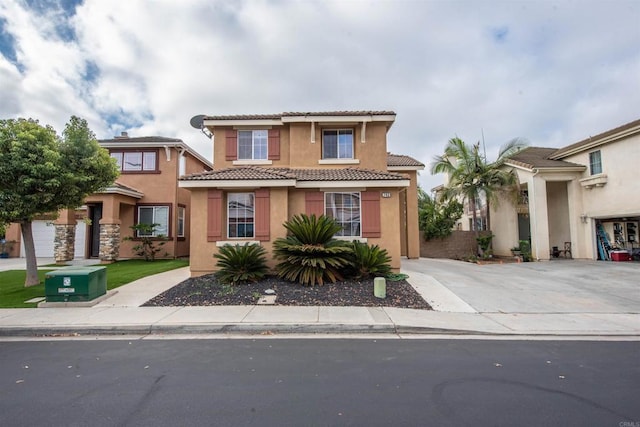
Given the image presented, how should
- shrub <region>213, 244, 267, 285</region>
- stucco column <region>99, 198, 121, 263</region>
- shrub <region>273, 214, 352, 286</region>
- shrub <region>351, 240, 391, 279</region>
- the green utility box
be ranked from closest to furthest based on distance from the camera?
the green utility box
shrub <region>273, 214, 352, 286</region>
shrub <region>213, 244, 267, 285</region>
shrub <region>351, 240, 391, 279</region>
stucco column <region>99, 198, 121, 263</region>

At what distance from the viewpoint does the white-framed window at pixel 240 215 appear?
1166 cm

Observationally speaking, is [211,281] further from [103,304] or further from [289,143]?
[289,143]

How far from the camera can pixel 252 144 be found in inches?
563

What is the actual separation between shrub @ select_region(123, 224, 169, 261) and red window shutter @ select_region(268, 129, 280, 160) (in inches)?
291

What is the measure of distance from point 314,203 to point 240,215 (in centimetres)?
276

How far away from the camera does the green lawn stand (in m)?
8.66

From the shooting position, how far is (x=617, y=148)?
50.0ft

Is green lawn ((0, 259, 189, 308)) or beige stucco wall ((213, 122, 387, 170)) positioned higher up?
beige stucco wall ((213, 122, 387, 170))

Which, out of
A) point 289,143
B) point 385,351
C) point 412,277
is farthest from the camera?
point 289,143

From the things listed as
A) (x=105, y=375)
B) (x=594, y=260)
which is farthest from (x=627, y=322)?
(x=594, y=260)

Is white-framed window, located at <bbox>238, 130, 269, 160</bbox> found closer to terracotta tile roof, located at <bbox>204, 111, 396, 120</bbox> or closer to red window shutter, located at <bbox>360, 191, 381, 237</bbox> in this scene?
terracotta tile roof, located at <bbox>204, 111, 396, 120</bbox>

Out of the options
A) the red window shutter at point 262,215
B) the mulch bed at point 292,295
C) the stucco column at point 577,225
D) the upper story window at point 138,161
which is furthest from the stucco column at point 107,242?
the stucco column at point 577,225

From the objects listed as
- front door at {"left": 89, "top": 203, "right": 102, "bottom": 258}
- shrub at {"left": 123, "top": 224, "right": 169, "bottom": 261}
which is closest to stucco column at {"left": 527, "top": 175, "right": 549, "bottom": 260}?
shrub at {"left": 123, "top": 224, "right": 169, "bottom": 261}

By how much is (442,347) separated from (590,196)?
1649 cm
